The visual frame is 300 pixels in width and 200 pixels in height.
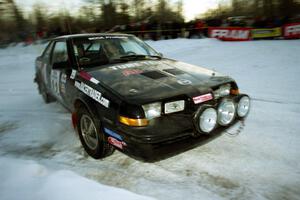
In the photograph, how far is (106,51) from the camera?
12.2 feet

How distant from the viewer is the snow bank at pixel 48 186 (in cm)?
232

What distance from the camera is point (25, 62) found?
1402 cm

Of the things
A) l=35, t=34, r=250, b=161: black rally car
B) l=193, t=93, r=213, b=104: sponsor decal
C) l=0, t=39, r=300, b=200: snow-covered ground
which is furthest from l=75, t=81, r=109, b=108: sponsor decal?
l=193, t=93, r=213, b=104: sponsor decal

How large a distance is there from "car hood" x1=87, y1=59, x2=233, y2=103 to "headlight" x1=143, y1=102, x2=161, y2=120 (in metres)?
0.06

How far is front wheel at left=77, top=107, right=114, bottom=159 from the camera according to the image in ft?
9.39

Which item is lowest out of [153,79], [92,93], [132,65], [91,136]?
[91,136]

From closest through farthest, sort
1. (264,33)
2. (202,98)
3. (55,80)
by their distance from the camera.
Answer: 1. (202,98)
2. (55,80)
3. (264,33)

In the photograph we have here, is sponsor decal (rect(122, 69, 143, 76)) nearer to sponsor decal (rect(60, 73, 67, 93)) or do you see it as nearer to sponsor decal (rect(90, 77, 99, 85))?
sponsor decal (rect(90, 77, 99, 85))

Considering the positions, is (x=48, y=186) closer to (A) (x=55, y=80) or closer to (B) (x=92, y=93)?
(B) (x=92, y=93)

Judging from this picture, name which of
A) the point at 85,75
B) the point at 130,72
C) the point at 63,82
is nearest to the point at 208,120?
the point at 130,72

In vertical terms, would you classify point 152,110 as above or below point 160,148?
above

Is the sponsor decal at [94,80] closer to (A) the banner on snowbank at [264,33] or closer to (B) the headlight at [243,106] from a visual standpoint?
(B) the headlight at [243,106]

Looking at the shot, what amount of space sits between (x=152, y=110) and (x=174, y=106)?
0.77ft

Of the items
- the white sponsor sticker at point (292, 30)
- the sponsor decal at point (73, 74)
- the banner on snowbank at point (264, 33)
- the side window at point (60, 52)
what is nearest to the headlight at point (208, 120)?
the sponsor decal at point (73, 74)
